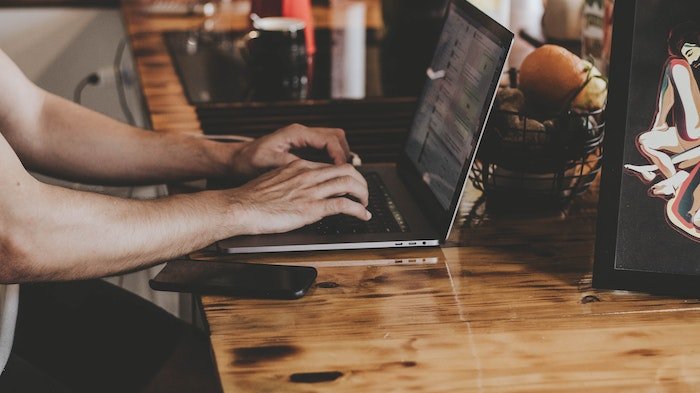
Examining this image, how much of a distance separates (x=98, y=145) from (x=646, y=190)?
0.92 meters

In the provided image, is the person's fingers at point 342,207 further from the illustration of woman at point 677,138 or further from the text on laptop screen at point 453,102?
the illustration of woman at point 677,138

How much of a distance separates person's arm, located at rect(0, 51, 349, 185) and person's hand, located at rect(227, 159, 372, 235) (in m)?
0.19

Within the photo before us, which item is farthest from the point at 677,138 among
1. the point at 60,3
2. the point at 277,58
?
the point at 60,3

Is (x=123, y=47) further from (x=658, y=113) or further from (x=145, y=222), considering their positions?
(x=658, y=113)

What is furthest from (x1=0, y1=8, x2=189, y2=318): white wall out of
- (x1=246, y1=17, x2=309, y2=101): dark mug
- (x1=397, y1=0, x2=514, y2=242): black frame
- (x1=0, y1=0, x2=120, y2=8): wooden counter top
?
(x1=397, y1=0, x2=514, y2=242): black frame

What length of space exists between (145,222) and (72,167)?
0.51m

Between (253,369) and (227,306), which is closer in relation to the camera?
(253,369)

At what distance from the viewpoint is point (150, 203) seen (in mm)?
1120

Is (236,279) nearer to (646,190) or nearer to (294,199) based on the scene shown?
(294,199)

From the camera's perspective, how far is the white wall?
3.19 metres

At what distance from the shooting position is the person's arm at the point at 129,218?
3.37 feet

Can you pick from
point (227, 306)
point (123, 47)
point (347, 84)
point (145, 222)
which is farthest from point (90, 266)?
point (123, 47)

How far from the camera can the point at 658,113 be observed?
0.99 meters

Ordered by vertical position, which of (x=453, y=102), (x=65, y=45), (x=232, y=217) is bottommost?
(x=65, y=45)
